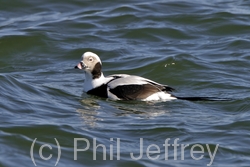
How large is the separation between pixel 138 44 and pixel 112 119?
14.6ft

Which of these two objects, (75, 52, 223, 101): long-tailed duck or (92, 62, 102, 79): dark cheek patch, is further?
(92, 62, 102, 79): dark cheek patch

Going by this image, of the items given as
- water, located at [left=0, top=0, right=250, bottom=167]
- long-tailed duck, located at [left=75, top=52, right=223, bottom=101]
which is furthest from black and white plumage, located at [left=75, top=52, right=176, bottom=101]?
water, located at [left=0, top=0, right=250, bottom=167]

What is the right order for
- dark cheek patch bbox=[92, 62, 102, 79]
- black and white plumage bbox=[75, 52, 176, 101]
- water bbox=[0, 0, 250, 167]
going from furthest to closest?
dark cheek patch bbox=[92, 62, 102, 79], black and white plumage bbox=[75, 52, 176, 101], water bbox=[0, 0, 250, 167]

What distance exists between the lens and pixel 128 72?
12008 millimetres

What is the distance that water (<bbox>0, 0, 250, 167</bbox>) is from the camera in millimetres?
8125

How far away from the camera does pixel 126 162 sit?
7.71 m

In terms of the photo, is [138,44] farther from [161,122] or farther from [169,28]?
[161,122]

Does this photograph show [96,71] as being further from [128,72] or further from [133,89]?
[128,72]

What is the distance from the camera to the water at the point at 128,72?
8125 millimetres

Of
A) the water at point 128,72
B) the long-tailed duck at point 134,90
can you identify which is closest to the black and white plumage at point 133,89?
the long-tailed duck at point 134,90

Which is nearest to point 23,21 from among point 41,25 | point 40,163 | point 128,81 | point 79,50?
point 41,25

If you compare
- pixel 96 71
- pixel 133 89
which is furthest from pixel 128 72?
pixel 133 89

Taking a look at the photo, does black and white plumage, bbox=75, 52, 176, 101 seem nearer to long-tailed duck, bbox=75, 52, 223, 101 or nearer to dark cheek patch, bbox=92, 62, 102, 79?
long-tailed duck, bbox=75, 52, 223, 101

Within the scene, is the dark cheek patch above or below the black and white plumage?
above
